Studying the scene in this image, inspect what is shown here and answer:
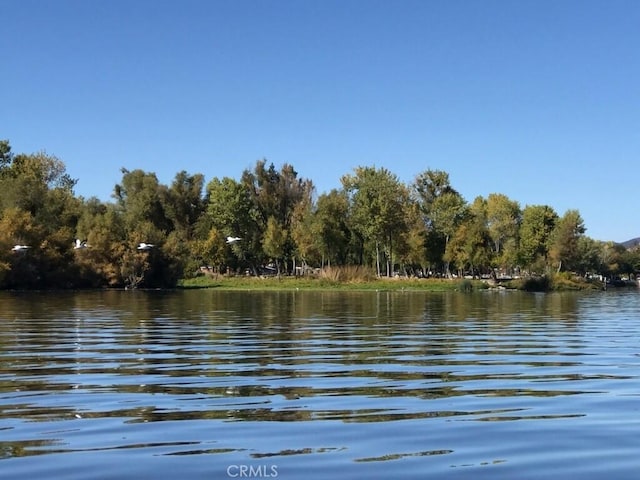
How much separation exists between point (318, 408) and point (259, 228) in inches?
3782

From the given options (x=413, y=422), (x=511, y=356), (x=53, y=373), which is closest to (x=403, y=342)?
(x=511, y=356)

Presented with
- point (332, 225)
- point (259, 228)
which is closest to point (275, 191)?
point (259, 228)

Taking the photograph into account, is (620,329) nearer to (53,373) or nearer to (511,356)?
(511,356)

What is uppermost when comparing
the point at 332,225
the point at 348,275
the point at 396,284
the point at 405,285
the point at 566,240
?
the point at 332,225

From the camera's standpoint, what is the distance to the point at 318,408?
928 centimetres

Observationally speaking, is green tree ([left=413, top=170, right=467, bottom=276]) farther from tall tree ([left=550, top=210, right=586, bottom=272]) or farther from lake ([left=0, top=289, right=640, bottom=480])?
lake ([left=0, top=289, right=640, bottom=480])

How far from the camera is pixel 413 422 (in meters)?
8.46

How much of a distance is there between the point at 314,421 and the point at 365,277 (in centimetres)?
7235

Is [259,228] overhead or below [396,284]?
overhead

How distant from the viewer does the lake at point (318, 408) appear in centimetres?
666

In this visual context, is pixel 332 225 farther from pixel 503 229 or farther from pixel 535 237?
pixel 535 237

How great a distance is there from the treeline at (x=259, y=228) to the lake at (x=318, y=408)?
5522cm

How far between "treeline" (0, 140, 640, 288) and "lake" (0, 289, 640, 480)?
2174 inches

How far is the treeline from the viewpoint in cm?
7506
